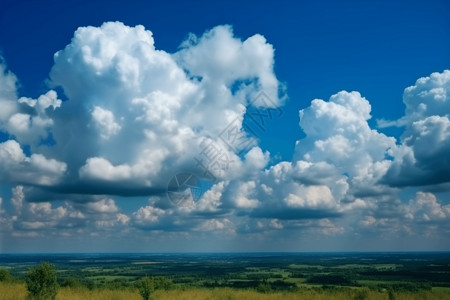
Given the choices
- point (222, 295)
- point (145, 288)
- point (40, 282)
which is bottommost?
point (222, 295)

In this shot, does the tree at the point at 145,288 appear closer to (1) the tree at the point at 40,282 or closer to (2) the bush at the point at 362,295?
(1) the tree at the point at 40,282

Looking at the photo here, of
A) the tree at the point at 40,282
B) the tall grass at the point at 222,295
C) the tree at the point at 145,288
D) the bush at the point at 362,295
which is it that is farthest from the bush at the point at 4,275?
the bush at the point at 362,295

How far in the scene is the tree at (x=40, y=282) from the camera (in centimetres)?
2397

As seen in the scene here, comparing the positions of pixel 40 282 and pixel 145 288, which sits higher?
pixel 40 282

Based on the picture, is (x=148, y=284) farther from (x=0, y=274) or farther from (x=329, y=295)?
(x=0, y=274)

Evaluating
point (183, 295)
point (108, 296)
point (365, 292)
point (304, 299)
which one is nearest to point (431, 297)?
point (365, 292)

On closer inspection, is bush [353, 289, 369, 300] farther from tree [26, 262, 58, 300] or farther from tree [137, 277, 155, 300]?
tree [26, 262, 58, 300]

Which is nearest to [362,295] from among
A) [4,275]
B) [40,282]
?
[40,282]

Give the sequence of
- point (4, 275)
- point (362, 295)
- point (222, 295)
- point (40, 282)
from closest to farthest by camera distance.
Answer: point (40, 282)
point (362, 295)
point (222, 295)
point (4, 275)

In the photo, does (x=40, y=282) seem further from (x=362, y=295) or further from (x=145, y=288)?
(x=362, y=295)

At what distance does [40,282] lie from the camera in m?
24.2

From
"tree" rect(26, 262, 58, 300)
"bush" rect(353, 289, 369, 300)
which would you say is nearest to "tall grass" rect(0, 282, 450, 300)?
"bush" rect(353, 289, 369, 300)

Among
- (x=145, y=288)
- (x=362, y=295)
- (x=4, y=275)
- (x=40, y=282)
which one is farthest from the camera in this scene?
(x=4, y=275)

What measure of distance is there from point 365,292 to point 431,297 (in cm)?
468
